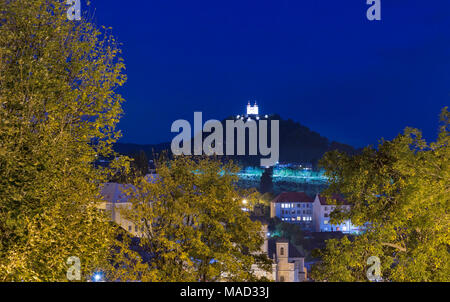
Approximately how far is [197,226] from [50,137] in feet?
21.3

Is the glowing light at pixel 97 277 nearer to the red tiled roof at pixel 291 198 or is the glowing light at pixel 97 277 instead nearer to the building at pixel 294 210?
the building at pixel 294 210

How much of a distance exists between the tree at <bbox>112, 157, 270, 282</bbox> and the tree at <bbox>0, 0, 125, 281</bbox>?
2705 millimetres

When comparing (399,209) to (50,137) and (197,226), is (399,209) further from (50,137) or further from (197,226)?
(50,137)

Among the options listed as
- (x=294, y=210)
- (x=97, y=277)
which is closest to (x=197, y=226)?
(x=97, y=277)

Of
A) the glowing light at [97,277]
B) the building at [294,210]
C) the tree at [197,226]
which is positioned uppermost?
the building at [294,210]

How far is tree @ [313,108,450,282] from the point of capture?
10.4 m

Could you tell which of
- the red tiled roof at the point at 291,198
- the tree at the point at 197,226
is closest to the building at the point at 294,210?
the red tiled roof at the point at 291,198

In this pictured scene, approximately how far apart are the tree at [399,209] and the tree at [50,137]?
7.08 metres

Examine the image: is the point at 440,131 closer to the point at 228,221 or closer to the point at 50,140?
the point at 228,221

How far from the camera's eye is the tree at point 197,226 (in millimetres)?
11959

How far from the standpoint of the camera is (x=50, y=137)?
8.66 metres

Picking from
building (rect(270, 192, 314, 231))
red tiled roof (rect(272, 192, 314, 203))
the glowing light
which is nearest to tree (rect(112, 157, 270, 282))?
the glowing light
